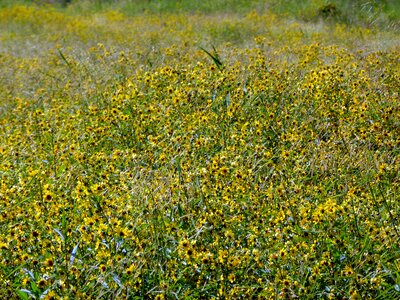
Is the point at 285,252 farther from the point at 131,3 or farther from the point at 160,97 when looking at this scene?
the point at 131,3

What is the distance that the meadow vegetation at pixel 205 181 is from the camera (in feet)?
9.25

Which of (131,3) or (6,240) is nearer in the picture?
(6,240)

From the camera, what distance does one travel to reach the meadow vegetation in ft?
9.25

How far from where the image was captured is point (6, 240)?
3047 mm

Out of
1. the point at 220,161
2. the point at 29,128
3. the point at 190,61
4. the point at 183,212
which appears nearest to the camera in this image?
the point at 183,212

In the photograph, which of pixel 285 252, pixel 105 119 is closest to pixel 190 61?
pixel 105 119

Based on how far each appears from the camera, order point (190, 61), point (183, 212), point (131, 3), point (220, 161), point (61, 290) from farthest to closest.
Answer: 1. point (131, 3)
2. point (190, 61)
3. point (220, 161)
4. point (183, 212)
5. point (61, 290)

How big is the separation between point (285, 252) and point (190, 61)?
13.9 ft

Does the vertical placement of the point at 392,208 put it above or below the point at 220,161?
below

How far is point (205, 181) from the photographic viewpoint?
135 inches

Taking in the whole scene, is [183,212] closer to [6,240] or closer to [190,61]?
[6,240]

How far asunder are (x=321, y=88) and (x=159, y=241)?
2692 mm

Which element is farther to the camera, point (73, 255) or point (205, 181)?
point (205, 181)

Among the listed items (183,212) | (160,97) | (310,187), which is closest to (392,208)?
(310,187)
